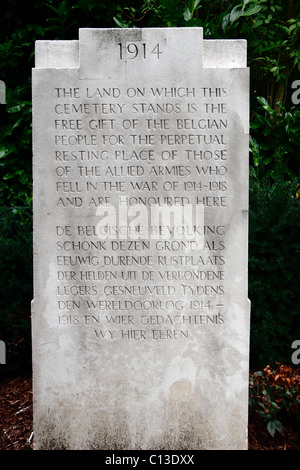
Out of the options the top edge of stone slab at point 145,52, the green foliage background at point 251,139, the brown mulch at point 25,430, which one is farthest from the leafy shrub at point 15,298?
the top edge of stone slab at point 145,52

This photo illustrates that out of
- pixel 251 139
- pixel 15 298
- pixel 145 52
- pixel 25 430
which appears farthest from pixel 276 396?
pixel 251 139

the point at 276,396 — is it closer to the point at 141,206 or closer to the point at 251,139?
the point at 141,206

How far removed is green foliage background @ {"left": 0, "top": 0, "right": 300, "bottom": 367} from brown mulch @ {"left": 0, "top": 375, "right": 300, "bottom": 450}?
577 mm

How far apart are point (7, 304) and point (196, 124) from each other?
256 centimetres

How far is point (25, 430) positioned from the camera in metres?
3.56

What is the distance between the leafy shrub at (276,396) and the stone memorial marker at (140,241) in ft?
1.12

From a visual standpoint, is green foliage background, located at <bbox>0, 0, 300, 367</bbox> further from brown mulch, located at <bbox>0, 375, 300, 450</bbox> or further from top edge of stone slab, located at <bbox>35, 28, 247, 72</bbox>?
top edge of stone slab, located at <bbox>35, 28, 247, 72</bbox>

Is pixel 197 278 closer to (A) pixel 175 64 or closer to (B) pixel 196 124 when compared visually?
(B) pixel 196 124

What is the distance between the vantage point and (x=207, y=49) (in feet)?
9.87

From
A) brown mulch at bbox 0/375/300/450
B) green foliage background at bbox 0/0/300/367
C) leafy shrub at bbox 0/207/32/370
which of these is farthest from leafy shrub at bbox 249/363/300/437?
leafy shrub at bbox 0/207/32/370

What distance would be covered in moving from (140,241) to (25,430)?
1.76 meters

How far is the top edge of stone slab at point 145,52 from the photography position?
2975mm

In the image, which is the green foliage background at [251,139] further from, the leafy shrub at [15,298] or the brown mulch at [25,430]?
the brown mulch at [25,430]

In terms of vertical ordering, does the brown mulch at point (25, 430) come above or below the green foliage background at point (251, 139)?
below
